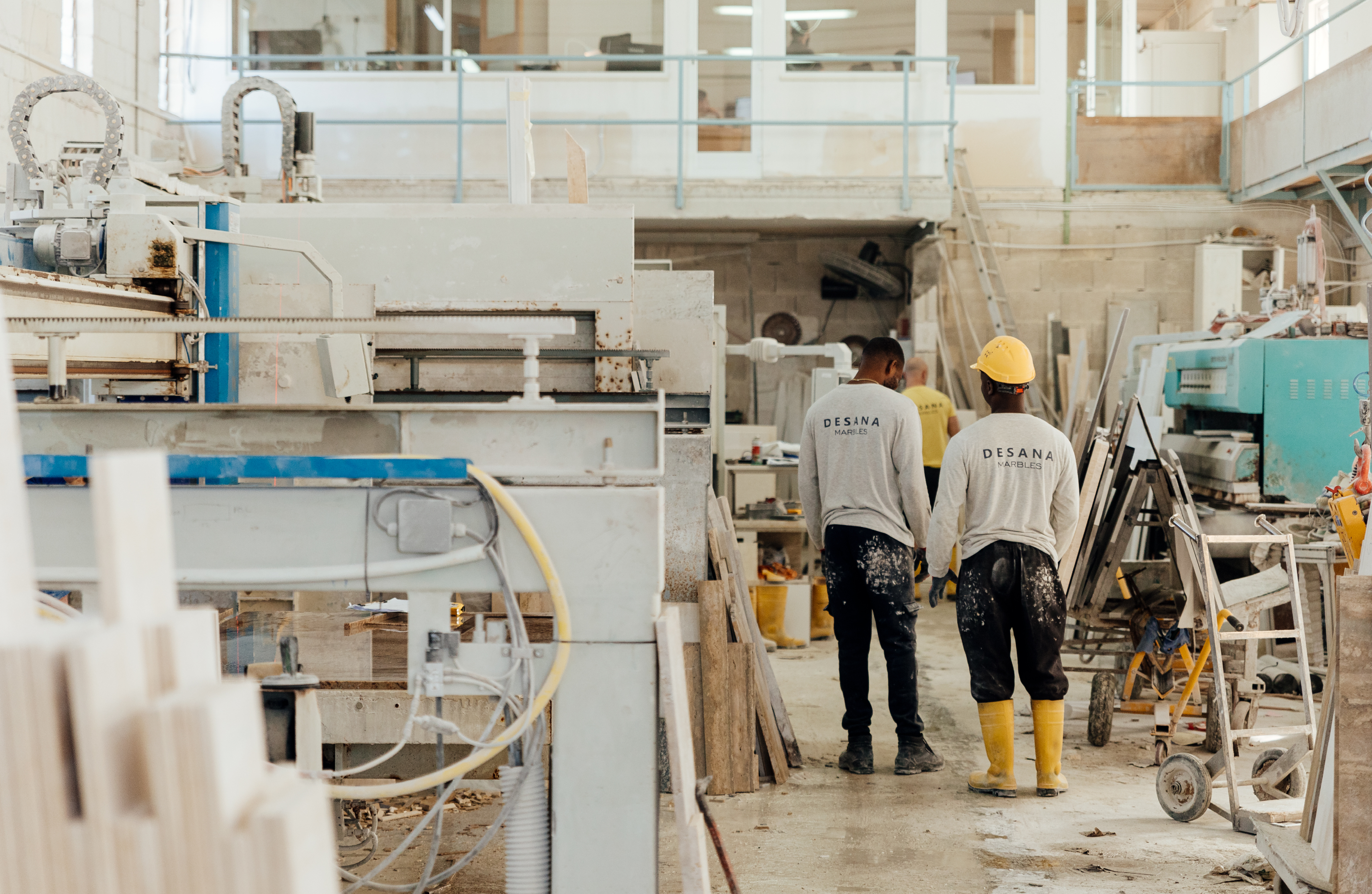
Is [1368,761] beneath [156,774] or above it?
beneath

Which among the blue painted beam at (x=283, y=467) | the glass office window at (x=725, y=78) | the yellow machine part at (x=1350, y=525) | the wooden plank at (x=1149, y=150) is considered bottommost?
the yellow machine part at (x=1350, y=525)

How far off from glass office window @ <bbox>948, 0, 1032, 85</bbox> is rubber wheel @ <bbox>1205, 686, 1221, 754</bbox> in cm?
704

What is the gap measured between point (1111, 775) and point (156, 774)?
4.20 metres

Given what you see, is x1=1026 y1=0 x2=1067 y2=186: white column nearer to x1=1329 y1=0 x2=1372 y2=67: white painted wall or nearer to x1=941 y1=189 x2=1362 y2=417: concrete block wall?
x1=941 y1=189 x2=1362 y2=417: concrete block wall

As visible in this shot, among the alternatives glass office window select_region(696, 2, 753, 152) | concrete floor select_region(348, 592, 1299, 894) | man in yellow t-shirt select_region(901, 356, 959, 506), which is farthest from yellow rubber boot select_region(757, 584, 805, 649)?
glass office window select_region(696, 2, 753, 152)

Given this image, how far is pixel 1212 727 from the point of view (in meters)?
4.85

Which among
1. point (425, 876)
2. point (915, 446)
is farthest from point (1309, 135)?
point (425, 876)

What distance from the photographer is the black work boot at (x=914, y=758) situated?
460 cm

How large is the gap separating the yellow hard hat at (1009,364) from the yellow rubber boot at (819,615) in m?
3.23

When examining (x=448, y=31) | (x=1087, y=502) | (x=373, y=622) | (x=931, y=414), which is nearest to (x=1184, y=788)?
(x=1087, y=502)

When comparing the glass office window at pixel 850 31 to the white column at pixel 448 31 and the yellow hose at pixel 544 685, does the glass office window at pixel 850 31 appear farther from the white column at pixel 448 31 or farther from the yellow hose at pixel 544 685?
the yellow hose at pixel 544 685

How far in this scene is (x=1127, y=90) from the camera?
12430 millimetres

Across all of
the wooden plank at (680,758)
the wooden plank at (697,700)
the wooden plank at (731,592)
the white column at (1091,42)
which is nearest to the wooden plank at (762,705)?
the wooden plank at (731,592)

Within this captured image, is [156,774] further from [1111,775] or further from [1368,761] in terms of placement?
[1111,775]
